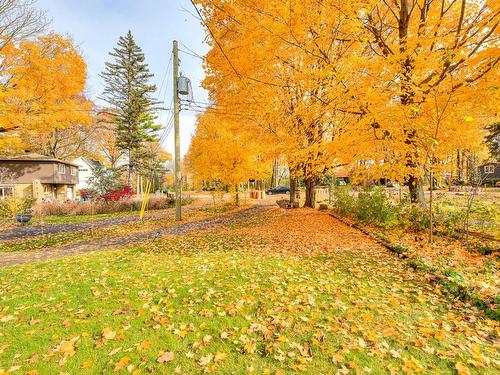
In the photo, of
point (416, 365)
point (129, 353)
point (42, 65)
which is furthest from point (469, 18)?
point (42, 65)

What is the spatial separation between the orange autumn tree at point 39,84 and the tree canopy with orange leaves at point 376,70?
1007cm

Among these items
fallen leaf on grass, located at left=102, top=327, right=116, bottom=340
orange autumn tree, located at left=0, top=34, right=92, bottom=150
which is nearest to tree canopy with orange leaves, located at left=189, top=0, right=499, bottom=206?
fallen leaf on grass, located at left=102, top=327, right=116, bottom=340

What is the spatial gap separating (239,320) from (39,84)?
17083 millimetres

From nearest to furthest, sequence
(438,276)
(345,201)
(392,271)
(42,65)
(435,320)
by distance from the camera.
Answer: (435,320) → (438,276) → (392,271) → (345,201) → (42,65)

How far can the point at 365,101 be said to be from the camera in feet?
22.6

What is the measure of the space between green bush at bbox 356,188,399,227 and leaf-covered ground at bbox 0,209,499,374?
3115 millimetres

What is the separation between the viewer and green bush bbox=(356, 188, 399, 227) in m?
9.04

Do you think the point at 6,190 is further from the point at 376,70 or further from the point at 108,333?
→ the point at 376,70

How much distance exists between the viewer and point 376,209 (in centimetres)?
980

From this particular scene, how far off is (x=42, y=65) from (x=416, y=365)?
62.2 ft

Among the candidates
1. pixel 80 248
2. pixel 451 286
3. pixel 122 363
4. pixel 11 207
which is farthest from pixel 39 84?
pixel 451 286

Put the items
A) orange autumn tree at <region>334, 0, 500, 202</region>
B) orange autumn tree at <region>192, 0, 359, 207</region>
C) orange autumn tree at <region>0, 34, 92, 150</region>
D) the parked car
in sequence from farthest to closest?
the parked car, orange autumn tree at <region>0, 34, 92, 150</region>, orange autumn tree at <region>192, 0, 359, 207</region>, orange autumn tree at <region>334, 0, 500, 202</region>

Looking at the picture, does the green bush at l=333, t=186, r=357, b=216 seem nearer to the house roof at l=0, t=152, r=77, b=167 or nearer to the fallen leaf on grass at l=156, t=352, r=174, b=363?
the fallen leaf on grass at l=156, t=352, r=174, b=363

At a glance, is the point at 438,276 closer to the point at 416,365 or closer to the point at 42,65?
the point at 416,365
